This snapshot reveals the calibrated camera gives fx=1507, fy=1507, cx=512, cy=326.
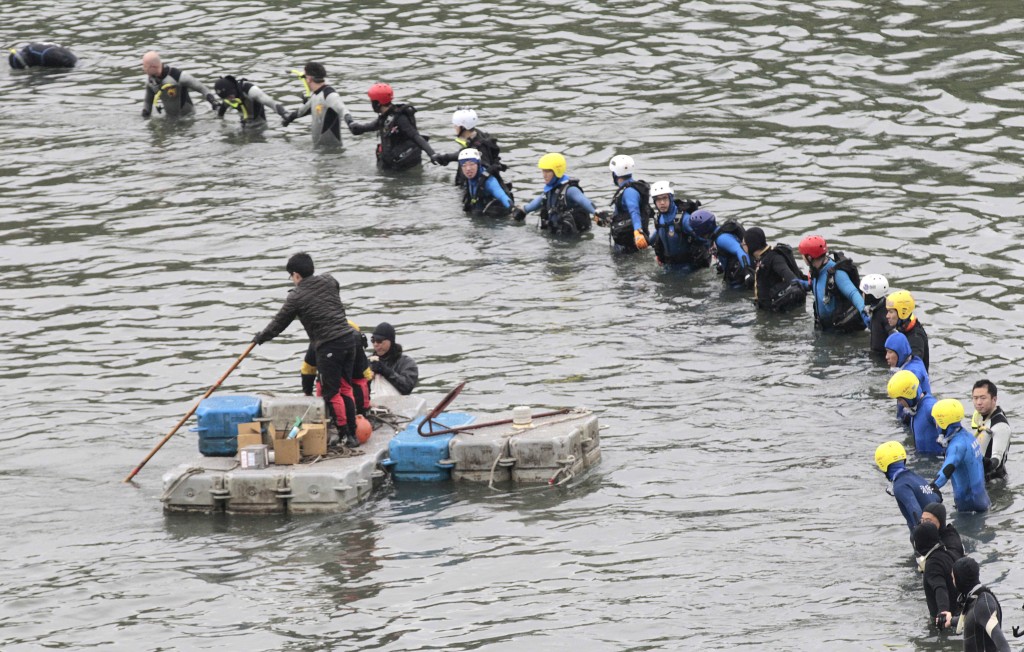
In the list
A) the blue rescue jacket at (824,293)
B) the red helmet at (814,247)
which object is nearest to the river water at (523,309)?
the blue rescue jacket at (824,293)

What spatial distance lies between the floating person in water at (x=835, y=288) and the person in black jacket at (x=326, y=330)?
6358 millimetres

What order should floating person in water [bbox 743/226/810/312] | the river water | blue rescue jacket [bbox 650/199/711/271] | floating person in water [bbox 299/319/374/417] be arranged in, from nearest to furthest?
the river water
floating person in water [bbox 299/319/374/417]
floating person in water [bbox 743/226/810/312]
blue rescue jacket [bbox 650/199/711/271]

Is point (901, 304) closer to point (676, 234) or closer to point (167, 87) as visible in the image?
point (676, 234)

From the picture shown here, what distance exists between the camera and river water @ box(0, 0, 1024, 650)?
1341 cm

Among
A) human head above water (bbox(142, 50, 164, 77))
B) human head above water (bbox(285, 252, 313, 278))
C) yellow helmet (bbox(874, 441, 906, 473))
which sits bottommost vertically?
yellow helmet (bbox(874, 441, 906, 473))

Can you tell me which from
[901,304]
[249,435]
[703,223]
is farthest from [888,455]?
[703,223]

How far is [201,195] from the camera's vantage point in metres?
25.9

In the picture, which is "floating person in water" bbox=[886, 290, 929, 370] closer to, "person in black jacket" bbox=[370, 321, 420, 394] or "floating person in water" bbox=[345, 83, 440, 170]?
"person in black jacket" bbox=[370, 321, 420, 394]

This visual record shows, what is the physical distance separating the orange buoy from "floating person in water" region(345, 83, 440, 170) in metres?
10.1

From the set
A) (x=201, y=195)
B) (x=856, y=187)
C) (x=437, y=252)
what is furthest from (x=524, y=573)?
(x=201, y=195)

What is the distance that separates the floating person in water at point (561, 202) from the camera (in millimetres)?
23141

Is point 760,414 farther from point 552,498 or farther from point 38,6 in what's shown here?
point 38,6

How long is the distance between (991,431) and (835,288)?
4604 millimetres

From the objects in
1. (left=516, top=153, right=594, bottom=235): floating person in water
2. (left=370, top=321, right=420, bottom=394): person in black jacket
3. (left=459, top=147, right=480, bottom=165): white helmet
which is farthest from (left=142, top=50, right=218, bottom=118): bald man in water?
(left=370, top=321, right=420, bottom=394): person in black jacket
